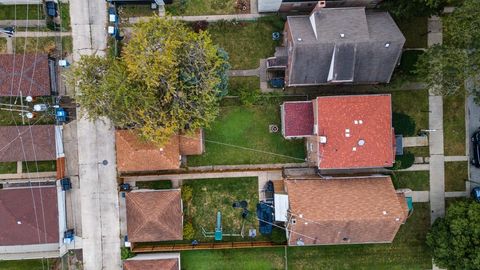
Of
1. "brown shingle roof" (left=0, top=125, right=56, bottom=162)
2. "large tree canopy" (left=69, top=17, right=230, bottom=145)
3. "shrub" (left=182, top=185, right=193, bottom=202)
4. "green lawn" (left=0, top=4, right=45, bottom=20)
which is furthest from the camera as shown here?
"shrub" (left=182, top=185, right=193, bottom=202)

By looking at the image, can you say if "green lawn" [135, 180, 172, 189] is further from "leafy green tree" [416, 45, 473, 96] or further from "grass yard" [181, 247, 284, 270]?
"leafy green tree" [416, 45, 473, 96]

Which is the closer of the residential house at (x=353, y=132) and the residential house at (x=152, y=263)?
the residential house at (x=353, y=132)

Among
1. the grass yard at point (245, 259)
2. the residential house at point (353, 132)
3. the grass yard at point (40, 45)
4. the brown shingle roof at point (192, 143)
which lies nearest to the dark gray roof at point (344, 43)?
the residential house at point (353, 132)

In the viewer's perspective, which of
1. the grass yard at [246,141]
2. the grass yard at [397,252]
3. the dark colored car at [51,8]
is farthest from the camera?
the grass yard at [397,252]

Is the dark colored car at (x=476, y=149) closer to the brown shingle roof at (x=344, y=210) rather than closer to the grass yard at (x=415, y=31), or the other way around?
the brown shingle roof at (x=344, y=210)

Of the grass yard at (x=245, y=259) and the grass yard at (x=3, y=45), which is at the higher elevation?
the grass yard at (x=3, y=45)

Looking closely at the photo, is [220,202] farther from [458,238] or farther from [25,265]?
[458,238]

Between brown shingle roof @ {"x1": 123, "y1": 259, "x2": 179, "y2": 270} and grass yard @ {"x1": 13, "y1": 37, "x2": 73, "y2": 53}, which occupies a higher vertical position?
grass yard @ {"x1": 13, "y1": 37, "x2": 73, "y2": 53}

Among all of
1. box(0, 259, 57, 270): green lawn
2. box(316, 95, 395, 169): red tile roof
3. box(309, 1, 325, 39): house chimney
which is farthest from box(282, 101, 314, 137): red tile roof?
box(0, 259, 57, 270): green lawn
